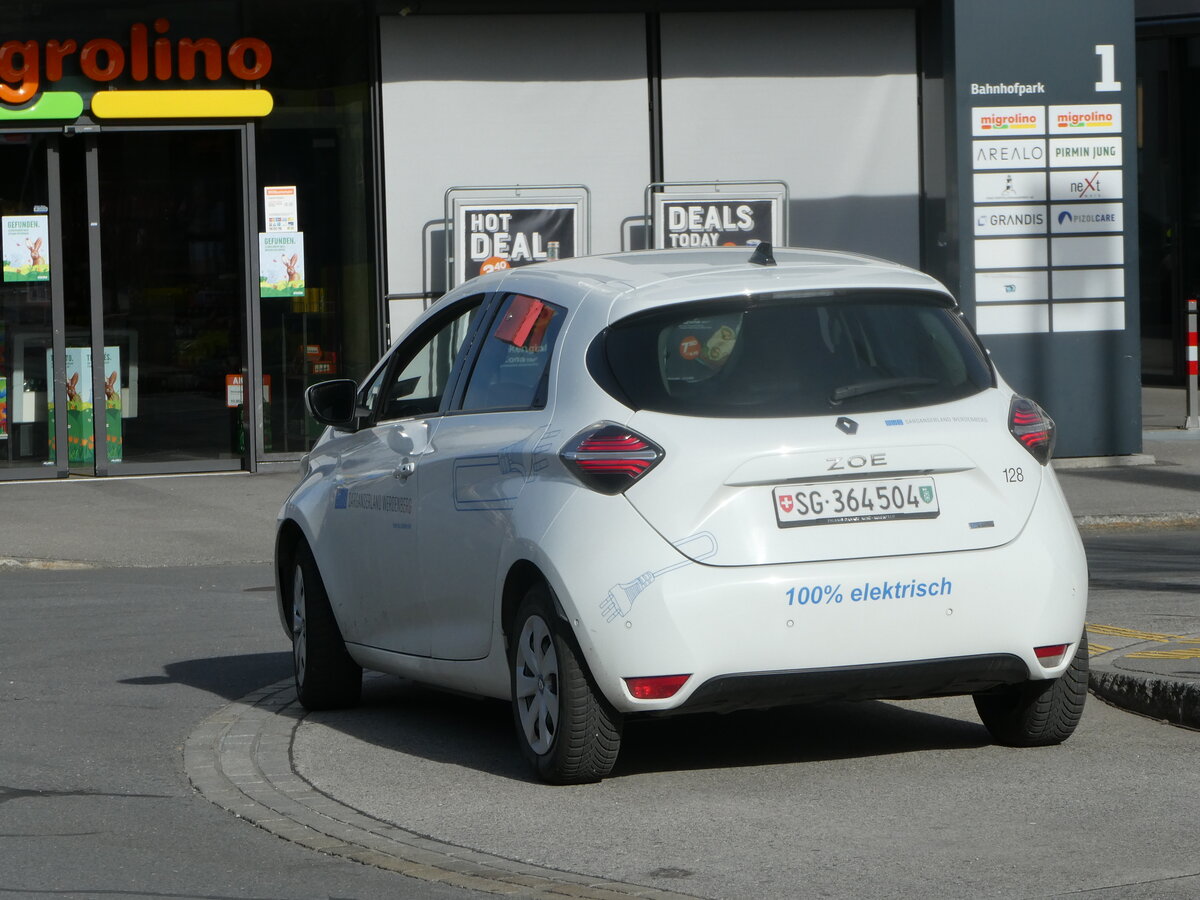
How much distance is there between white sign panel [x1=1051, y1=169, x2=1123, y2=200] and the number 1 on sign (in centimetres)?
70

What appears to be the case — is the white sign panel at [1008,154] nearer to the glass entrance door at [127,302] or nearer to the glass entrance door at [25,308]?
the glass entrance door at [127,302]

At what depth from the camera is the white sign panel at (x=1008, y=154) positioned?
53.4 feet

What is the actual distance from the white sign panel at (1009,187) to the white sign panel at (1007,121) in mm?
335

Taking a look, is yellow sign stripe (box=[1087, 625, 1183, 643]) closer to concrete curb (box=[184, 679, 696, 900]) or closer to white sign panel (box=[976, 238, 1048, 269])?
concrete curb (box=[184, 679, 696, 900])

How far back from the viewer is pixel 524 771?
6.23 metres

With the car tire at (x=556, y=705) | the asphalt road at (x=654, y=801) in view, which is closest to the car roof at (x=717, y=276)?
the car tire at (x=556, y=705)

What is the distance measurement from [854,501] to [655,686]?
0.79 meters

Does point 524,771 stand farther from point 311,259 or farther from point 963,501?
point 311,259

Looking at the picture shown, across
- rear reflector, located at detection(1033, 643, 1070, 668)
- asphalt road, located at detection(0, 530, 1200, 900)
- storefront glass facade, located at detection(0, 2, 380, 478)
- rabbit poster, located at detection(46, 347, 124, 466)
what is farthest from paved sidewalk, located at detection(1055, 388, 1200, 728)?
rabbit poster, located at detection(46, 347, 124, 466)

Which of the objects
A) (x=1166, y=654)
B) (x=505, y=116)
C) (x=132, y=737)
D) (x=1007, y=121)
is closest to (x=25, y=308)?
(x=505, y=116)

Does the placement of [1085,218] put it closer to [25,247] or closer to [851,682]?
[25,247]

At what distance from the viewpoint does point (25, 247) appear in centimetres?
1702

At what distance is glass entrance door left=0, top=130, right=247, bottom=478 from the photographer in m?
17.1

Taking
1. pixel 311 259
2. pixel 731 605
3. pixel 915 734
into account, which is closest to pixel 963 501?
pixel 731 605
